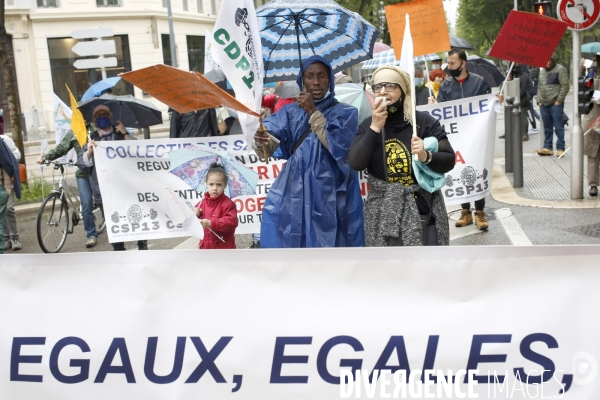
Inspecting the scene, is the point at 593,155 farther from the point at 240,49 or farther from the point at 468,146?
the point at 240,49

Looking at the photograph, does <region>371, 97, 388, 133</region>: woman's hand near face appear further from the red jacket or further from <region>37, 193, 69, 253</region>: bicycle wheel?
<region>37, 193, 69, 253</region>: bicycle wheel

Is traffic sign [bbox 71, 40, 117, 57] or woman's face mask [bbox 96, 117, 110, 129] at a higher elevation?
traffic sign [bbox 71, 40, 117, 57]

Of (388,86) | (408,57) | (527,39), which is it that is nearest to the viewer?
(408,57)

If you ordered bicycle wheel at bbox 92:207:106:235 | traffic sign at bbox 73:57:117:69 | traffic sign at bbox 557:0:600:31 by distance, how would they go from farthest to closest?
traffic sign at bbox 73:57:117:69 → bicycle wheel at bbox 92:207:106:235 → traffic sign at bbox 557:0:600:31

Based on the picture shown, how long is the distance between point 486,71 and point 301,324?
14444 millimetres

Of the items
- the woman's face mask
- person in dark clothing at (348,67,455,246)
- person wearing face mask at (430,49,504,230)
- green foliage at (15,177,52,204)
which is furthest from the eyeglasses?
green foliage at (15,177,52,204)

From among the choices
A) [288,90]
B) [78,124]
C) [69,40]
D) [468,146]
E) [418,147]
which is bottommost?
[468,146]

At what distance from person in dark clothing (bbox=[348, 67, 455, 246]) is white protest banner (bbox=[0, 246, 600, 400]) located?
1532mm

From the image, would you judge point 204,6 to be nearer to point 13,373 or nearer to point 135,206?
point 135,206

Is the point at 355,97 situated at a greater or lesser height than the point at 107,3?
lesser

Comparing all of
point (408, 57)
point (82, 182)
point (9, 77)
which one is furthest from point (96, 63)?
point (408, 57)

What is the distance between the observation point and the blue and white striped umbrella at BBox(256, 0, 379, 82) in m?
5.62

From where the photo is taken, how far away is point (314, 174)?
15.0 ft

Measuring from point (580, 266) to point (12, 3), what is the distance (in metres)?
35.2
